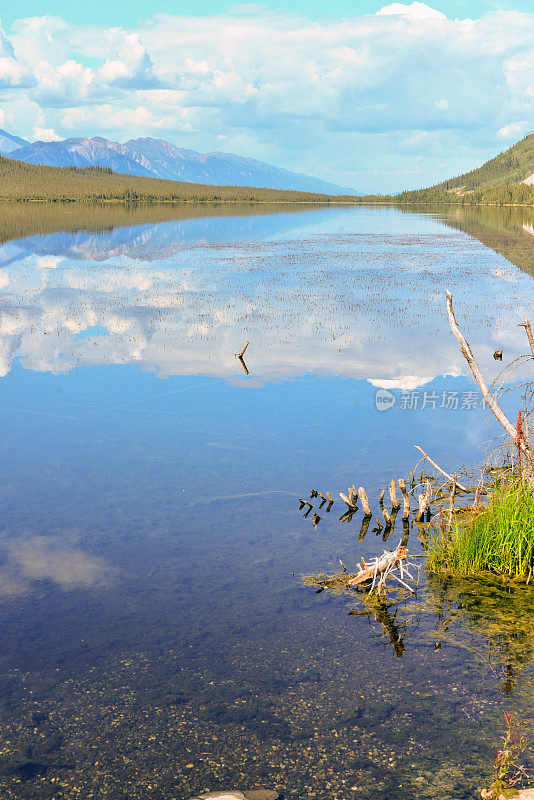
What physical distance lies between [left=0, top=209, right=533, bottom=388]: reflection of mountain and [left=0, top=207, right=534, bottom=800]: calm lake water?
1.06 ft

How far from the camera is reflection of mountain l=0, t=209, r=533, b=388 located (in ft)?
91.0

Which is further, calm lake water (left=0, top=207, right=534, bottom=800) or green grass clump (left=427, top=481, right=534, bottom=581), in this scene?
green grass clump (left=427, top=481, right=534, bottom=581)

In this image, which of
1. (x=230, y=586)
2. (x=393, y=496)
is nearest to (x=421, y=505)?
(x=393, y=496)

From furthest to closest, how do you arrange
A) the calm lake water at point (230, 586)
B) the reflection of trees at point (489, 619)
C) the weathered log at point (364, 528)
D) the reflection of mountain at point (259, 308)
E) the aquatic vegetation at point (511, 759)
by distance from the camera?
the reflection of mountain at point (259, 308), the weathered log at point (364, 528), the reflection of trees at point (489, 619), the calm lake water at point (230, 586), the aquatic vegetation at point (511, 759)

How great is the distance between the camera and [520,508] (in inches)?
466

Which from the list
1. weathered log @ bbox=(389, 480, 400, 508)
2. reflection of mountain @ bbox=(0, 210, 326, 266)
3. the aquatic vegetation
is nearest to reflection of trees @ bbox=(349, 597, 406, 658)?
the aquatic vegetation

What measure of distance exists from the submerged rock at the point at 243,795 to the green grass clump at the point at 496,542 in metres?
5.65

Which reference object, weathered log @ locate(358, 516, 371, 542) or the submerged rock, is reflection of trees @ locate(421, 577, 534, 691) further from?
the submerged rock

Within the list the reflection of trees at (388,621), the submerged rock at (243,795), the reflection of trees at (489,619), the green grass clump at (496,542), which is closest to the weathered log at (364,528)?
the green grass clump at (496,542)

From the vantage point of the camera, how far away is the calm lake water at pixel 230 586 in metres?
7.89

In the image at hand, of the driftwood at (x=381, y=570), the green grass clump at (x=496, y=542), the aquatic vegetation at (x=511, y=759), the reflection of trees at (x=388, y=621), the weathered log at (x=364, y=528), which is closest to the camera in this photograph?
the aquatic vegetation at (x=511, y=759)

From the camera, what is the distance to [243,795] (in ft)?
23.1

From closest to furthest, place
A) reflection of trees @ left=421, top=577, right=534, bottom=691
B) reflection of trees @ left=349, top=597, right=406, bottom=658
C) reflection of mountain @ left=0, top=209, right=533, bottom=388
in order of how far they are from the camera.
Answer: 1. reflection of trees @ left=421, top=577, right=534, bottom=691
2. reflection of trees @ left=349, top=597, right=406, bottom=658
3. reflection of mountain @ left=0, top=209, right=533, bottom=388

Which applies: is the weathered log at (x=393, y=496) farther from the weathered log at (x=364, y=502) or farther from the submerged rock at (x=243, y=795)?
the submerged rock at (x=243, y=795)
